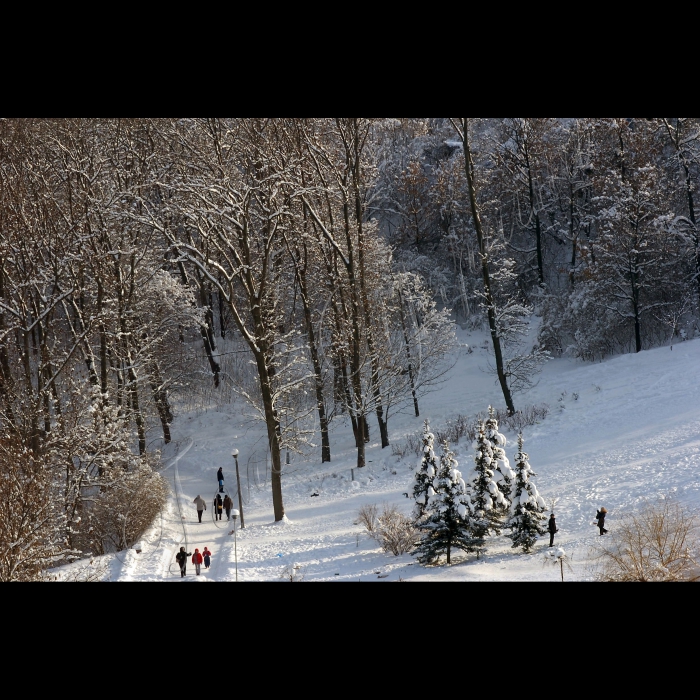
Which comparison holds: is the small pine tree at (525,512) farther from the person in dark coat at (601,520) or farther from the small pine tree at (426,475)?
the small pine tree at (426,475)

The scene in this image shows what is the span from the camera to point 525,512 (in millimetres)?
9844

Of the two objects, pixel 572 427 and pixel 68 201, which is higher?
pixel 68 201

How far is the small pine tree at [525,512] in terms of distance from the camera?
978cm

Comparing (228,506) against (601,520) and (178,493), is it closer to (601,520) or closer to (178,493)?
(178,493)

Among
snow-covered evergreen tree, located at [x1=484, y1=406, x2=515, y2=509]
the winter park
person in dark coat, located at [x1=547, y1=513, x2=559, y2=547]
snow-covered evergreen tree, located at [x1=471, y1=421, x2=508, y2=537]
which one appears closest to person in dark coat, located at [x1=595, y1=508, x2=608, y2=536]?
the winter park

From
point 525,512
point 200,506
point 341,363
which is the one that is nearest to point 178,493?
point 200,506

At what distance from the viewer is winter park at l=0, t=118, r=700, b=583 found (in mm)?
10406

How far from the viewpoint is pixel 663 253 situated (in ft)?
70.3
